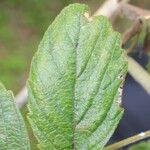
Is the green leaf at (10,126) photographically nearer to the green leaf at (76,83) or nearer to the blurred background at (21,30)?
the green leaf at (76,83)

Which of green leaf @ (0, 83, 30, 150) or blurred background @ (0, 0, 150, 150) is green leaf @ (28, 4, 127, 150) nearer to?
green leaf @ (0, 83, 30, 150)

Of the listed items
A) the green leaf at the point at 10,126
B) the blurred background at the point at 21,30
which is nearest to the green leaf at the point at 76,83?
the green leaf at the point at 10,126

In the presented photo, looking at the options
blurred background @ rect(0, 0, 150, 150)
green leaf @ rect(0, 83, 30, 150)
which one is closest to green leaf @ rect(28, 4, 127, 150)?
green leaf @ rect(0, 83, 30, 150)

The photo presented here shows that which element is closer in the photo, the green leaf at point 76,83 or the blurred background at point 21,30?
the green leaf at point 76,83

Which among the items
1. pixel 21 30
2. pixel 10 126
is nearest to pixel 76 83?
pixel 10 126

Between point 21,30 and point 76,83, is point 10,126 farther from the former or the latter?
point 21,30

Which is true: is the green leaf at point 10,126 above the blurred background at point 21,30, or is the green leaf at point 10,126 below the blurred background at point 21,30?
below
